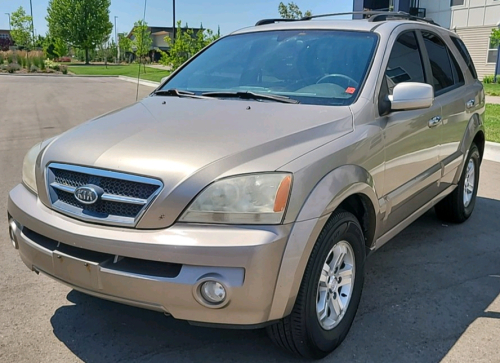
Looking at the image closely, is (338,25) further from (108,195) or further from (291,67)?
(108,195)

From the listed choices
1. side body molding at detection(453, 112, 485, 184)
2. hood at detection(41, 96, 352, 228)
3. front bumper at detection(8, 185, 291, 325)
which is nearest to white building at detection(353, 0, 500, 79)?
side body molding at detection(453, 112, 485, 184)

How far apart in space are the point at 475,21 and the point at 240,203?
2811cm

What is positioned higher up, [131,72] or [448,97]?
[448,97]

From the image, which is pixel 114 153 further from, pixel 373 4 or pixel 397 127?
pixel 373 4

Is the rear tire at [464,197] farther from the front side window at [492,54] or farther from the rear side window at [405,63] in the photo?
the front side window at [492,54]

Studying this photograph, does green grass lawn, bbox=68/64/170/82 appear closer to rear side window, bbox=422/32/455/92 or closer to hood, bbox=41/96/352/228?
rear side window, bbox=422/32/455/92

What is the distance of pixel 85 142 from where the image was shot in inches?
115

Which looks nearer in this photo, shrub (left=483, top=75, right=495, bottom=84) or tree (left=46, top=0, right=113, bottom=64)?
shrub (left=483, top=75, right=495, bottom=84)

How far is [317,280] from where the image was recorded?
267cm

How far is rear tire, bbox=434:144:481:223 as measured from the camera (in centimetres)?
510

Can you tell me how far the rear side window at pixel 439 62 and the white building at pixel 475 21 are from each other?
2324 centimetres

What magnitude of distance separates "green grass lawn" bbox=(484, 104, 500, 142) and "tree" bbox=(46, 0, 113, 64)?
5792 cm

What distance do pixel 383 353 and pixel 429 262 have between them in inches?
60.8

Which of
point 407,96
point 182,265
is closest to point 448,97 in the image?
point 407,96
